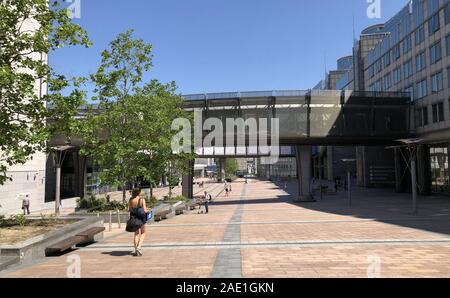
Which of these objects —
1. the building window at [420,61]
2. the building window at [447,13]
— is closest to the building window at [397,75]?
the building window at [420,61]

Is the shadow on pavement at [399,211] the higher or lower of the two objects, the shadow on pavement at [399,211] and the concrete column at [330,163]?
the lower

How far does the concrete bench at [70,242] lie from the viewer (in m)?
10.3

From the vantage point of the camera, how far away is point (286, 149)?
3912 inches

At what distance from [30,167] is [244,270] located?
1109 inches

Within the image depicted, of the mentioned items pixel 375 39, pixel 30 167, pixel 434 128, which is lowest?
pixel 30 167

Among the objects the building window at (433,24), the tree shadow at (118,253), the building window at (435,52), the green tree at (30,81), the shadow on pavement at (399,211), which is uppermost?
the building window at (433,24)

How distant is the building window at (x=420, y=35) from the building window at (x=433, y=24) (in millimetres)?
1550

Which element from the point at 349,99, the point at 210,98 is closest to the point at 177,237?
the point at 210,98

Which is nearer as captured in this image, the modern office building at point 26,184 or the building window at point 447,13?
the modern office building at point 26,184

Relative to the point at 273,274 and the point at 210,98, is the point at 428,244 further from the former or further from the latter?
the point at 210,98

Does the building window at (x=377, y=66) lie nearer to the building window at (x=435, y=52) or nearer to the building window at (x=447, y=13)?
the building window at (x=435, y=52)

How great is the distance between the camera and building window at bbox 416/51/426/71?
4209 cm

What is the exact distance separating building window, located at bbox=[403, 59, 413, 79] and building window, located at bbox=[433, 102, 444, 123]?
8112 millimetres

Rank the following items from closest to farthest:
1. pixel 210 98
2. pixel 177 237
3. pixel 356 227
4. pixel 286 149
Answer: pixel 177 237, pixel 356 227, pixel 210 98, pixel 286 149
